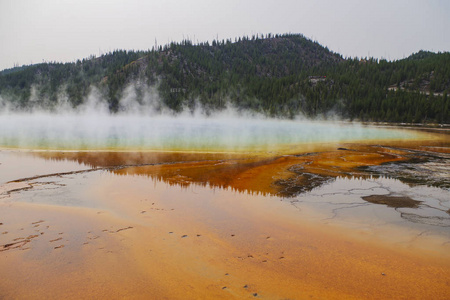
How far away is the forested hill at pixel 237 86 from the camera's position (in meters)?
80.5

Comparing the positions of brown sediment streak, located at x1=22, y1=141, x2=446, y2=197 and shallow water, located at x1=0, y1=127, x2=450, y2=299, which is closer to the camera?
shallow water, located at x1=0, y1=127, x2=450, y2=299

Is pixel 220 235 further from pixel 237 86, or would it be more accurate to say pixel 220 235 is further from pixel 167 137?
pixel 237 86

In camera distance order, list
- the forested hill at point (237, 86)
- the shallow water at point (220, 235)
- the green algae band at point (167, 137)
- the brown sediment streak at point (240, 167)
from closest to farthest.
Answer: the shallow water at point (220, 235), the brown sediment streak at point (240, 167), the green algae band at point (167, 137), the forested hill at point (237, 86)

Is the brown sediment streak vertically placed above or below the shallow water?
above

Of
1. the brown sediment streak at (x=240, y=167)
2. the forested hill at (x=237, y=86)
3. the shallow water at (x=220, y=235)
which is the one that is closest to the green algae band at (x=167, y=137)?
the brown sediment streak at (x=240, y=167)

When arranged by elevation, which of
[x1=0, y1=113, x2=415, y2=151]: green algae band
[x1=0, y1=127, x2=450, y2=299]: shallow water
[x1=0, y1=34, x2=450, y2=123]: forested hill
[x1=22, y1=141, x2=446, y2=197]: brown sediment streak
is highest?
[x1=0, y1=34, x2=450, y2=123]: forested hill

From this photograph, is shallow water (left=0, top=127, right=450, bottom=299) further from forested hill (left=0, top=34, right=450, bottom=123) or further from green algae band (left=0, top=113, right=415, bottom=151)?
forested hill (left=0, top=34, right=450, bottom=123)

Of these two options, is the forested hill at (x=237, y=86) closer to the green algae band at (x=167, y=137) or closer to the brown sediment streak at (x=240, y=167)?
the green algae band at (x=167, y=137)

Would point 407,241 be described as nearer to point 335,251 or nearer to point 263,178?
point 335,251

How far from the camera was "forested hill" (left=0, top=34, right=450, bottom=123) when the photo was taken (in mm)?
80500

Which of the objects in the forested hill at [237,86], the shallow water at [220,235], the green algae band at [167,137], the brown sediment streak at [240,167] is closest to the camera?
the shallow water at [220,235]

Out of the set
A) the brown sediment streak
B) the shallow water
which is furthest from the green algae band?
the shallow water

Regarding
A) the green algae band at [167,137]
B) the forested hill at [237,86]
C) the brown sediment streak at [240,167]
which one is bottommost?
the brown sediment streak at [240,167]

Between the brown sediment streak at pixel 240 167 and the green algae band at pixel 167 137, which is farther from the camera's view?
the green algae band at pixel 167 137
